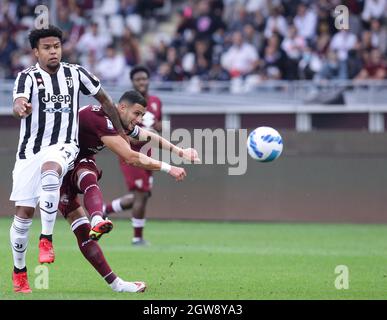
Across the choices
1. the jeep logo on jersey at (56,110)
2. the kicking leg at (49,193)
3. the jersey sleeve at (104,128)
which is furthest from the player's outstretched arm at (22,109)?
the jersey sleeve at (104,128)

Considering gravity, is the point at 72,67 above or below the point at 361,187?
above

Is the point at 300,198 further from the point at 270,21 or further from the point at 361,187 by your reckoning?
the point at 270,21

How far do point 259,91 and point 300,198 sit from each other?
7.70ft

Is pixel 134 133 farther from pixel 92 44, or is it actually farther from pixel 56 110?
pixel 92 44

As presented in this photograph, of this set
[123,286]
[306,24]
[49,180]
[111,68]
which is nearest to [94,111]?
[49,180]

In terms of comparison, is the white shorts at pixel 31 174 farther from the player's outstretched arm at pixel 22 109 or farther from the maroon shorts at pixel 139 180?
the maroon shorts at pixel 139 180

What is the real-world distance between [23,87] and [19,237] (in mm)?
1353

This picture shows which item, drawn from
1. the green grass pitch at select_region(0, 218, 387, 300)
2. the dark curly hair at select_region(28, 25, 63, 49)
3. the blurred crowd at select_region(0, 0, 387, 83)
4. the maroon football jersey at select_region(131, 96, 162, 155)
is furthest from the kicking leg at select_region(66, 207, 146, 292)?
the blurred crowd at select_region(0, 0, 387, 83)

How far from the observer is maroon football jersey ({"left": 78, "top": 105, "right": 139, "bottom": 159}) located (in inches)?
377

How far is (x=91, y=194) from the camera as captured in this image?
9.41m

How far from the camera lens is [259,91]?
63.5 feet

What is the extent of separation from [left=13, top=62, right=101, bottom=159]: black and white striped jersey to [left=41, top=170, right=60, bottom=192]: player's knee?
1.09 ft

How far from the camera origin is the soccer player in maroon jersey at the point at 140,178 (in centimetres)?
1454
